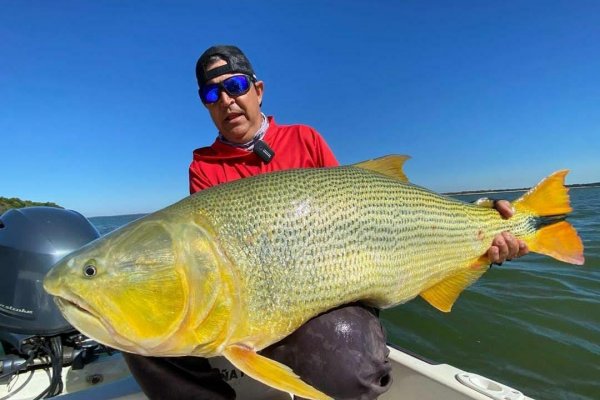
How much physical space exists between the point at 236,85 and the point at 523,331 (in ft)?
20.0

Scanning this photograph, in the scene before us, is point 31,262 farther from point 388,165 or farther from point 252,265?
point 388,165

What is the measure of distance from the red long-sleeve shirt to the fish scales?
1035mm

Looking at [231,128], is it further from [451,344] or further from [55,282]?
[451,344]

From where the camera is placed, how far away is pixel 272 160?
12.5 ft

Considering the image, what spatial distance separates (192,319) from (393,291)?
1.37 meters

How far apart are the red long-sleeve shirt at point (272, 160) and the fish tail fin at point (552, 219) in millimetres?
1933

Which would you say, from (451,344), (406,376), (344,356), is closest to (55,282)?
(344,356)

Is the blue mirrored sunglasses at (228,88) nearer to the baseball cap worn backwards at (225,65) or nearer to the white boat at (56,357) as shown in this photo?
the baseball cap worn backwards at (225,65)

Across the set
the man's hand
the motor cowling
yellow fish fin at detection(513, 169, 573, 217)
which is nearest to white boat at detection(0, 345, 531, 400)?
the motor cowling

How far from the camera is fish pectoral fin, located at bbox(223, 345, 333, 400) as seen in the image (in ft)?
6.36

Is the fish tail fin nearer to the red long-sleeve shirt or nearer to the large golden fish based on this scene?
the large golden fish

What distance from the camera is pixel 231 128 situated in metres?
3.86

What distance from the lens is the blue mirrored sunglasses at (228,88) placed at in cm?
370

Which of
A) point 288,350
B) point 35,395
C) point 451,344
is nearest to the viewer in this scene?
point 288,350
